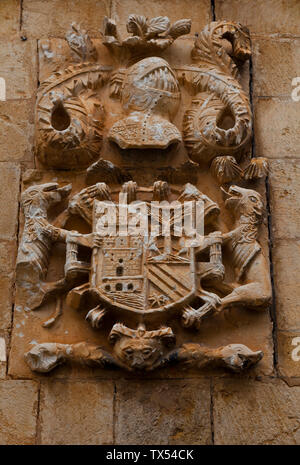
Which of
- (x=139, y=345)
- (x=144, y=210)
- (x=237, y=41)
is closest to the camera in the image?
(x=139, y=345)

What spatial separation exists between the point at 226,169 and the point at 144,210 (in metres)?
0.53

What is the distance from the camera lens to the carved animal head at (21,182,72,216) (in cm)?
441

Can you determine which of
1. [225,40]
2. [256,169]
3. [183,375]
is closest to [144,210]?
[256,169]

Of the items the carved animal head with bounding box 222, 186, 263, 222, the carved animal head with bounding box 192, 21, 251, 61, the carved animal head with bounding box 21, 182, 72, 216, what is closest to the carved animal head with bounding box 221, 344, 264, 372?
the carved animal head with bounding box 222, 186, 263, 222

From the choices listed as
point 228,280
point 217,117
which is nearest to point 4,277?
point 228,280

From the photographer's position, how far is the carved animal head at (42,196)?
4.41m

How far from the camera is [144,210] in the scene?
4.35 m

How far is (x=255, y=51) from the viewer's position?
16.7ft

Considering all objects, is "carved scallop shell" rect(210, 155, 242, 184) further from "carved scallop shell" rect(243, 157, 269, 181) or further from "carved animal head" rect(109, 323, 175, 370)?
"carved animal head" rect(109, 323, 175, 370)

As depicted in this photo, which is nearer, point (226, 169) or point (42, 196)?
point (42, 196)

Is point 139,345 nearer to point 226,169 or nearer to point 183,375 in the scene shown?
point 183,375

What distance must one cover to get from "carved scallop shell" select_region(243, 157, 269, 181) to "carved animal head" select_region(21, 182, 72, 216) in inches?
38.4

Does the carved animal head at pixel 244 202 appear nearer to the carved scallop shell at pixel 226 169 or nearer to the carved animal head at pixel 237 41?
the carved scallop shell at pixel 226 169

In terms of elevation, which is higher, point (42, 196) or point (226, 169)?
point (226, 169)
